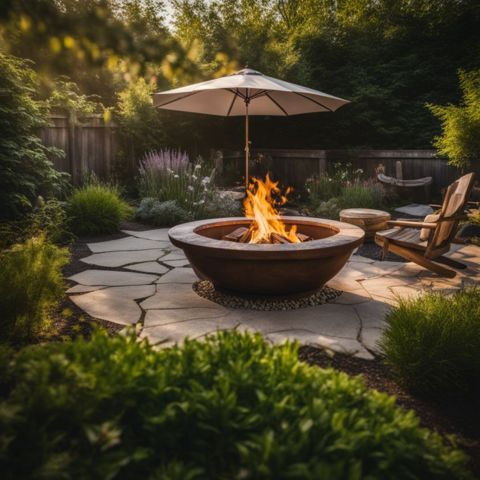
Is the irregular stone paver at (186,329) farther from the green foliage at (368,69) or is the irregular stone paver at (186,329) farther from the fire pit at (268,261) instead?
the green foliage at (368,69)

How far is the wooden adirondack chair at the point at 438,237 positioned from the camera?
183 inches

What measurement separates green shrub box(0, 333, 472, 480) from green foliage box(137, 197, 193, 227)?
591cm

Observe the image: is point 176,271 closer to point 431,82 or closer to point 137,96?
point 137,96

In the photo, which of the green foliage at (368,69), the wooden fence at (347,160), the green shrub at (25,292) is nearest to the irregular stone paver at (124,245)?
the green shrub at (25,292)

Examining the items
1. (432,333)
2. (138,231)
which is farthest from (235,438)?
(138,231)

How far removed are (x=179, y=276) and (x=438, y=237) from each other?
9.35 ft

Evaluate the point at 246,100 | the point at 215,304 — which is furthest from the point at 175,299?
the point at 246,100

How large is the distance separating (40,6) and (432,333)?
2.38m

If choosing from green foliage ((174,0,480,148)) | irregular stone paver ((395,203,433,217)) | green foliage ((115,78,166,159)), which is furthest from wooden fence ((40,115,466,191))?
green foliage ((174,0,480,148))

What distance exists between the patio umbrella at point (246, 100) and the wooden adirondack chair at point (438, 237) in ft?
6.31

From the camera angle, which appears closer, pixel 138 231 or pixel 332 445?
pixel 332 445

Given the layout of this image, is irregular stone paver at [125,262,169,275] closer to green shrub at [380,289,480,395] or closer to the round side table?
green shrub at [380,289,480,395]

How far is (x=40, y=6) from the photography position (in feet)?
4.69

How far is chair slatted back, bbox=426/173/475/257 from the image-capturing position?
15.2ft
